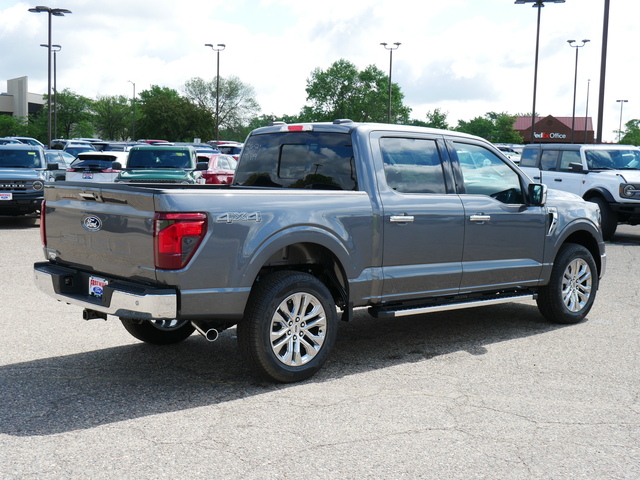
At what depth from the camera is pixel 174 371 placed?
18.7 ft

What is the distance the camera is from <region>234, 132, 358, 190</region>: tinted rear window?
5.97 meters

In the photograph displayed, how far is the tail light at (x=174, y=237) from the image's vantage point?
15.5 feet

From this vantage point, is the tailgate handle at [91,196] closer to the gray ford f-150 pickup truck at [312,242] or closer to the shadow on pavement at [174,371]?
the gray ford f-150 pickup truck at [312,242]

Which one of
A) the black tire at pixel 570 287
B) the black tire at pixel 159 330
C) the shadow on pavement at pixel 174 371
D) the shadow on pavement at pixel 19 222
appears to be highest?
the black tire at pixel 570 287

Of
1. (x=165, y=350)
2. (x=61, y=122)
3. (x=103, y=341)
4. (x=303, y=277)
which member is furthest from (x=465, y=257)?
(x=61, y=122)

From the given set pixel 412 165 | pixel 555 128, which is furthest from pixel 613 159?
pixel 555 128

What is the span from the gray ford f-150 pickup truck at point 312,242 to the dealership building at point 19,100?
114618 millimetres

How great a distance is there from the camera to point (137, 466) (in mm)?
3865

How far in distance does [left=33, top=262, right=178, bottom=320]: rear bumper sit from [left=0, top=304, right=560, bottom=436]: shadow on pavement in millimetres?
585

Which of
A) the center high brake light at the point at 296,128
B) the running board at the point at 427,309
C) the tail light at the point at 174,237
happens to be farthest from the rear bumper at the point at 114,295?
the center high brake light at the point at 296,128

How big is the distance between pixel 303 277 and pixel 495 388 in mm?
1542

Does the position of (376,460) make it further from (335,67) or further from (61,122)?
(335,67)

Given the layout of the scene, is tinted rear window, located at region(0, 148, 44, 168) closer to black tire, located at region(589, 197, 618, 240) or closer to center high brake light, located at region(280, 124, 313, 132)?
black tire, located at region(589, 197, 618, 240)

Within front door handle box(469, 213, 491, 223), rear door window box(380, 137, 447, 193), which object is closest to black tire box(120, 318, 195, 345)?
rear door window box(380, 137, 447, 193)
